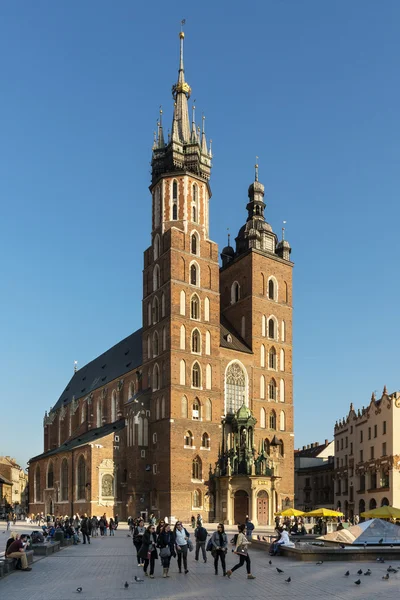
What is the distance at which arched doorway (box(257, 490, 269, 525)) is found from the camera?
5747 cm

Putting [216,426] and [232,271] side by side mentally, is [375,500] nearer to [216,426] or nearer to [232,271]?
[216,426]

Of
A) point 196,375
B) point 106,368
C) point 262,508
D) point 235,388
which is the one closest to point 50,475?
point 106,368

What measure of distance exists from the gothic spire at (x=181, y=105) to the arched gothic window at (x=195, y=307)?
15270 mm

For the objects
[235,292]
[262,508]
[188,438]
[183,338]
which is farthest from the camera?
[235,292]

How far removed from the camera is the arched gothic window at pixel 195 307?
2420 inches

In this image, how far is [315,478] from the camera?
88.6 meters

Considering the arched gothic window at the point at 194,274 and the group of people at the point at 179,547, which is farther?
the arched gothic window at the point at 194,274

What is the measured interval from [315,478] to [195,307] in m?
36.7

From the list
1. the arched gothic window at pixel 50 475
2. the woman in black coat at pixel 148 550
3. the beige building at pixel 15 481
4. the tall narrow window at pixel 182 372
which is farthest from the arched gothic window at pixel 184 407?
the beige building at pixel 15 481

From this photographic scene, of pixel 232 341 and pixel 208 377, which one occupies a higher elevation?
pixel 232 341

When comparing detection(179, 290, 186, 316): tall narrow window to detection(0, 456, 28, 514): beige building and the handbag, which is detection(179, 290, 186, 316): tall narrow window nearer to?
the handbag

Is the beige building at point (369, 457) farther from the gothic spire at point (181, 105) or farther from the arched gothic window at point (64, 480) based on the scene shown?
the gothic spire at point (181, 105)

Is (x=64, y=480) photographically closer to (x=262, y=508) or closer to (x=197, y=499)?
(x=197, y=499)

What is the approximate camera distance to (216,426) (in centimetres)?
6016
